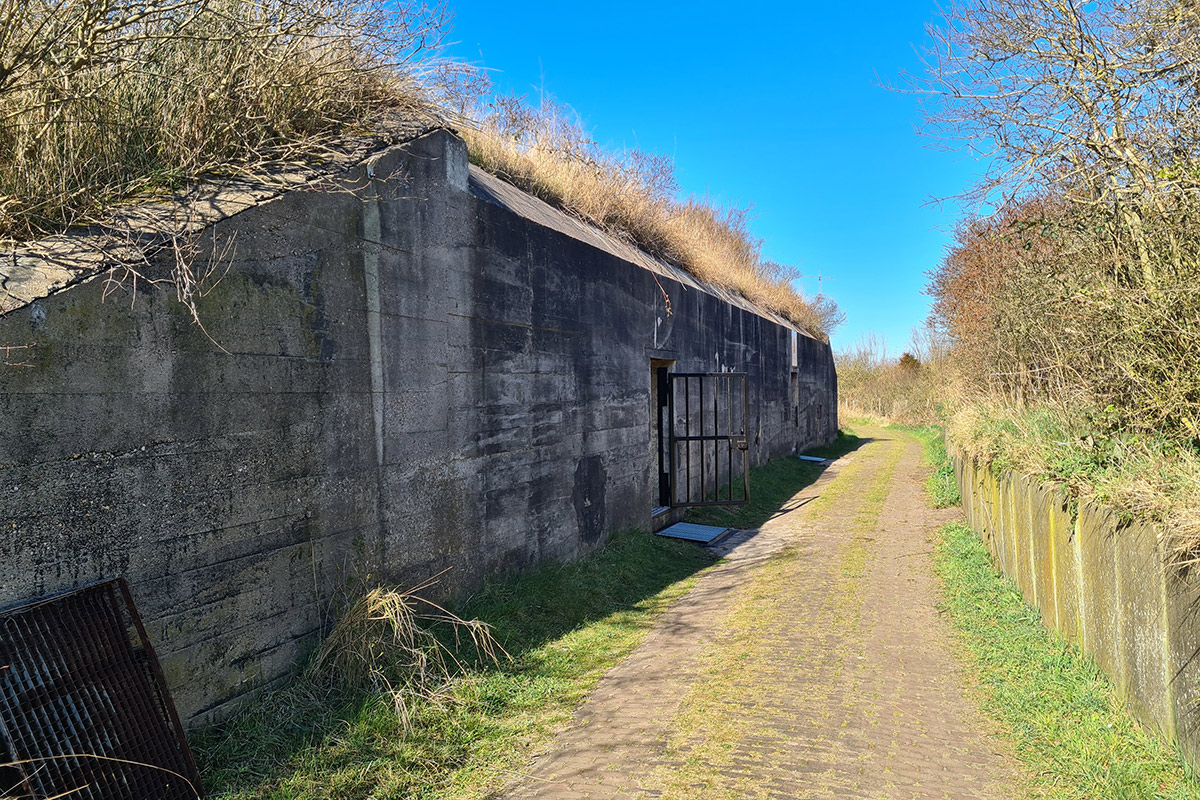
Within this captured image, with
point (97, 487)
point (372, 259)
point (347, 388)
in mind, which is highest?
point (372, 259)

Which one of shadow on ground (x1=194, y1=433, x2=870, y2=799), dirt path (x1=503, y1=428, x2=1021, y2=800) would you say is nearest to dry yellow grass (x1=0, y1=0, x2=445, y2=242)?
shadow on ground (x1=194, y1=433, x2=870, y2=799)

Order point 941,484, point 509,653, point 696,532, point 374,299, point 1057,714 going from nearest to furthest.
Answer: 1. point 1057,714
2. point 374,299
3. point 509,653
4. point 696,532
5. point 941,484

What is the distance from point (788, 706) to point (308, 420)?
3.05m

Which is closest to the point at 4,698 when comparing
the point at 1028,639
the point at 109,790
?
the point at 109,790

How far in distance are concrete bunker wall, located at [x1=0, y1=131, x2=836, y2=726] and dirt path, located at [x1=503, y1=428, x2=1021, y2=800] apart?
1.48 m

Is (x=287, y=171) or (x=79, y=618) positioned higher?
(x=287, y=171)

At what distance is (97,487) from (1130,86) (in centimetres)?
625

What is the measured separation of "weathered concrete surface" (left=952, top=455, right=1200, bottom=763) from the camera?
9.18ft

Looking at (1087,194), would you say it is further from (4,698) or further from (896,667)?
(4,698)

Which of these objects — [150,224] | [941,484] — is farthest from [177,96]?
[941,484]

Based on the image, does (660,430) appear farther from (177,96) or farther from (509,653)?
(177,96)

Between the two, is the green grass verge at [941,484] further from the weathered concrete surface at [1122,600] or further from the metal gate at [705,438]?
the weathered concrete surface at [1122,600]

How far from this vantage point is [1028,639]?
4.61 meters

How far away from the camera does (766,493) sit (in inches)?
463
